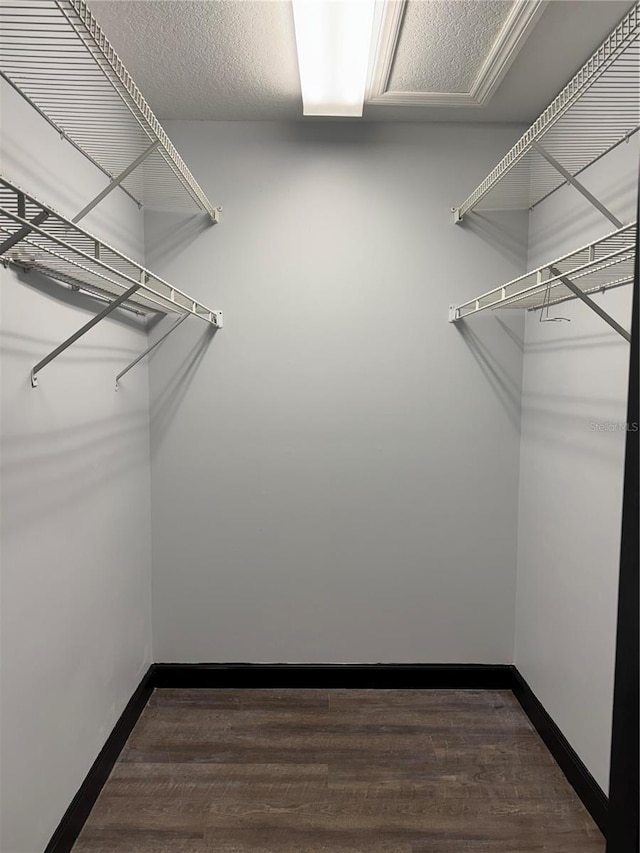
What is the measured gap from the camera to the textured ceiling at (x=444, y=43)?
5.14 ft

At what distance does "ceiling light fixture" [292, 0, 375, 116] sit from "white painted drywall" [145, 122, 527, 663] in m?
0.41

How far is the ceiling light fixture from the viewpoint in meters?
1.45

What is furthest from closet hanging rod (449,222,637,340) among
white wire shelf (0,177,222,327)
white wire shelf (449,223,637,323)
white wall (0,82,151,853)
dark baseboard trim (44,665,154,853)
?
dark baseboard trim (44,665,154,853)

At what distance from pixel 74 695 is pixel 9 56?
1684 millimetres

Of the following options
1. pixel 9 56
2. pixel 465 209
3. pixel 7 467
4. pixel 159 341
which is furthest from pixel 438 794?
pixel 9 56

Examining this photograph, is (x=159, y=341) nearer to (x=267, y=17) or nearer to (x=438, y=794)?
(x=267, y=17)

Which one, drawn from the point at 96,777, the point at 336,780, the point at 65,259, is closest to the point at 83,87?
the point at 65,259

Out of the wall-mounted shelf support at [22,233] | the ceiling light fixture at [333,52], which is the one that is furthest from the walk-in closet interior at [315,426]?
the wall-mounted shelf support at [22,233]

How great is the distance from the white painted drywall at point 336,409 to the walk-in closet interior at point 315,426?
0.01 metres

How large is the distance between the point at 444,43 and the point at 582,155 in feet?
1.86

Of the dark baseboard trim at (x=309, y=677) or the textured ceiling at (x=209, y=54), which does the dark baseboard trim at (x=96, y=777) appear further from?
the textured ceiling at (x=209, y=54)

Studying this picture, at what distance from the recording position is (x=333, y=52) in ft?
5.33

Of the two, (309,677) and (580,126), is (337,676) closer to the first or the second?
(309,677)

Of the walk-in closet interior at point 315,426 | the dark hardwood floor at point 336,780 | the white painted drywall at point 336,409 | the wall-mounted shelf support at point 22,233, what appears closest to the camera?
the wall-mounted shelf support at point 22,233
